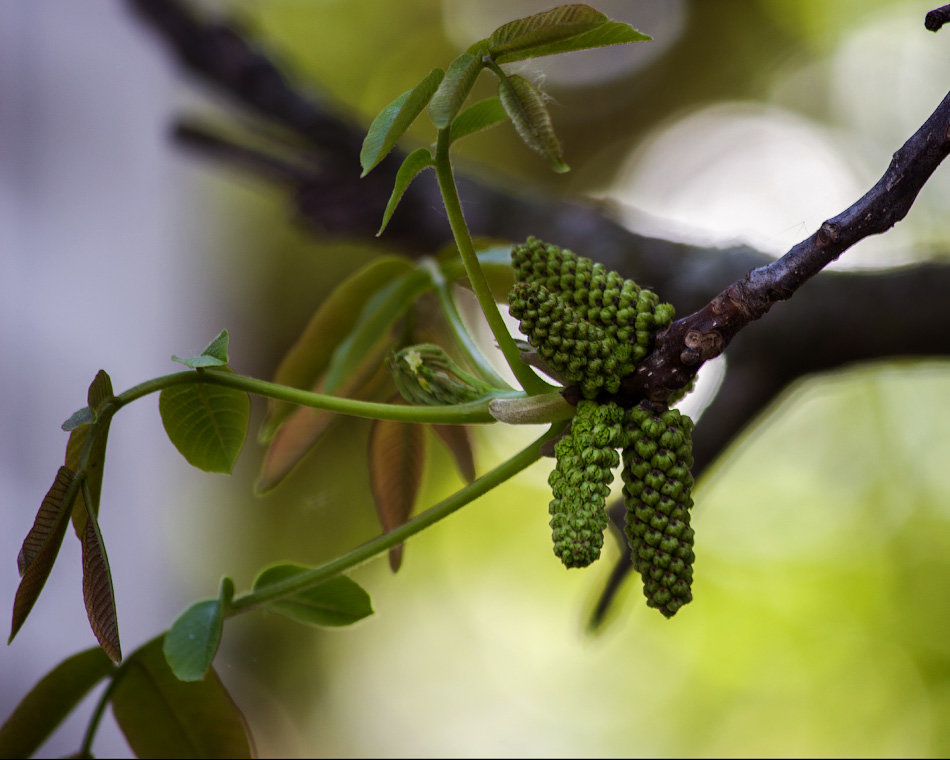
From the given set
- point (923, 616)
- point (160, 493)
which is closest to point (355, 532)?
point (160, 493)

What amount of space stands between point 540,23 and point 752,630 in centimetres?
131

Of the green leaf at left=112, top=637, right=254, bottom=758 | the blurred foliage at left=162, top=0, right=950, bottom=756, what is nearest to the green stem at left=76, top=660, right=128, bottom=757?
the green leaf at left=112, top=637, right=254, bottom=758

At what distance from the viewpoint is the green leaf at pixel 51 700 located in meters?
0.44

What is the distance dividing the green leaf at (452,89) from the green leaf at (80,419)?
0.20 meters

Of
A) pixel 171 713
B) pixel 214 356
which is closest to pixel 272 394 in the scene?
pixel 214 356

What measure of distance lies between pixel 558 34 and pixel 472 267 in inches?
4.3

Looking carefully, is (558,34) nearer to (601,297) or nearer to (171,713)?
(601,297)

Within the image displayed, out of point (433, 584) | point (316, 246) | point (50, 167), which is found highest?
point (50, 167)

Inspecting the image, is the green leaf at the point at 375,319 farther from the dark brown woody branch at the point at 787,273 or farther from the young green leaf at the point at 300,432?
the dark brown woody branch at the point at 787,273

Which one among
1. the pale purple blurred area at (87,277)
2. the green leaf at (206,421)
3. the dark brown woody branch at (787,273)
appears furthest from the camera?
the pale purple blurred area at (87,277)

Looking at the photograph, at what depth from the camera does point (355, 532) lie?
146 cm

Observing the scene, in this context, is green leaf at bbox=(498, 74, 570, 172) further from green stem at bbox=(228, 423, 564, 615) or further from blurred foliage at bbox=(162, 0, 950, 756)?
blurred foliage at bbox=(162, 0, 950, 756)

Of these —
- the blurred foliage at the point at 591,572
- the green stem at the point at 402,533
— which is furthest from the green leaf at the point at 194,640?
the blurred foliage at the point at 591,572

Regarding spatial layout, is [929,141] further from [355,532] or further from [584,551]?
[355,532]
